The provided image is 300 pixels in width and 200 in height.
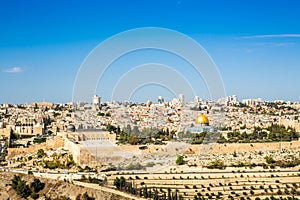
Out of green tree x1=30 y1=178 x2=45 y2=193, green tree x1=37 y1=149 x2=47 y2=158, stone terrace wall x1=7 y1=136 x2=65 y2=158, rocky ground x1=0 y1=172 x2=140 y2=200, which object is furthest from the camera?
stone terrace wall x1=7 y1=136 x2=65 y2=158

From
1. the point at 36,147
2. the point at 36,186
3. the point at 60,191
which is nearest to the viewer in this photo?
the point at 60,191

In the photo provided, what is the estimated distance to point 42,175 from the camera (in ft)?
39.5

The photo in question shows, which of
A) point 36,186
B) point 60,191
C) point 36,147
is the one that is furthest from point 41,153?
point 60,191

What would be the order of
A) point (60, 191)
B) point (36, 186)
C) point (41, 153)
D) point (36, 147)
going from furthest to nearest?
point (36, 147)
point (41, 153)
point (36, 186)
point (60, 191)

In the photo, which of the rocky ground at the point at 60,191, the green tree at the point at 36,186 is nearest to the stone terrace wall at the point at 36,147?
the rocky ground at the point at 60,191

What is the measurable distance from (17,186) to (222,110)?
20.0 m

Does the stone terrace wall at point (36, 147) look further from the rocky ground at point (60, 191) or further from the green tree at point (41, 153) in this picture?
the rocky ground at point (60, 191)

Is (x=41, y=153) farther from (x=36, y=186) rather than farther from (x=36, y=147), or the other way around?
(x=36, y=186)

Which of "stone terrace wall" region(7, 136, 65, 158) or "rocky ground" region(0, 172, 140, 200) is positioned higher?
"stone terrace wall" region(7, 136, 65, 158)

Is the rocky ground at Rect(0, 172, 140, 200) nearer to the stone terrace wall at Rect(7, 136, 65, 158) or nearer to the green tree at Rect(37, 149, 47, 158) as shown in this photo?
the green tree at Rect(37, 149, 47, 158)

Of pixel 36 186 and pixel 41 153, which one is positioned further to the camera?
pixel 41 153

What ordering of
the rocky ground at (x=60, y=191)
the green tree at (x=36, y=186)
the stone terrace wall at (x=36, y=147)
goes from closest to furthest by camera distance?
the rocky ground at (x=60, y=191) → the green tree at (x=36, y=186) → the stone terrace wall at (x=36, y=147)

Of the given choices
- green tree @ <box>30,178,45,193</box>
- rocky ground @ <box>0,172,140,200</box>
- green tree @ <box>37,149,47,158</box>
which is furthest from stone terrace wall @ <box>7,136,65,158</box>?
green tree @ <box>30,178,45,193</box>

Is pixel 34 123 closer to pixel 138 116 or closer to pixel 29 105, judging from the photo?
pixel 138 116
